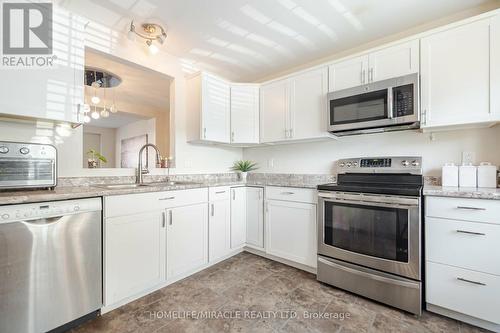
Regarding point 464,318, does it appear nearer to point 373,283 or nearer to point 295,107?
point 373,283

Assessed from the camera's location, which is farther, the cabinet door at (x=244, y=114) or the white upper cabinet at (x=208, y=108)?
the cabinet door at (x=244, y=114)

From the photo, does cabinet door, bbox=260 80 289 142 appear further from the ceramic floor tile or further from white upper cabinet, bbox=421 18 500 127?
the ceramic floor tile

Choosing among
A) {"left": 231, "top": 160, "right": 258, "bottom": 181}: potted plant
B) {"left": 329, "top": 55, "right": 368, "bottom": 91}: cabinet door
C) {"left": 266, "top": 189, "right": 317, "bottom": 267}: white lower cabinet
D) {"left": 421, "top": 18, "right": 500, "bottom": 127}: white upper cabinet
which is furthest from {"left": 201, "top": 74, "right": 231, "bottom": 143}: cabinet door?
{"left": 421, "top": 18, "right": 500, "bottom": 127}: white upper cabinet

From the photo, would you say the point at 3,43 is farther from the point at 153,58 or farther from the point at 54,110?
the point at 153,58

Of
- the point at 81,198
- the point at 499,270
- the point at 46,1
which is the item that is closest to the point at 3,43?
the point at 46,1

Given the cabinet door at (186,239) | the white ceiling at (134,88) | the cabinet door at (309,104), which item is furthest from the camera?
the white ceiling at (134,88)

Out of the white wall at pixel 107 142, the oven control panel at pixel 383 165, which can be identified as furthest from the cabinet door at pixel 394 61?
the white wall at pixel 107 142

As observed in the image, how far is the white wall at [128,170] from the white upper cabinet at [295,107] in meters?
0.88

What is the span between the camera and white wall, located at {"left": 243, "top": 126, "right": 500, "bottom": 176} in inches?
76.5

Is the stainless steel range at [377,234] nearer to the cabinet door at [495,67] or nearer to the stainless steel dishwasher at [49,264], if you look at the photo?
the cabinet door at [495,67]

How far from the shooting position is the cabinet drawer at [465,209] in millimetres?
1492

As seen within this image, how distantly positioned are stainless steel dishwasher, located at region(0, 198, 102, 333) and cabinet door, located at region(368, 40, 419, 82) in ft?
8.81

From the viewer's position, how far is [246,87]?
311 centimetres

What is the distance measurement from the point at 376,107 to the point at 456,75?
1.96ft
